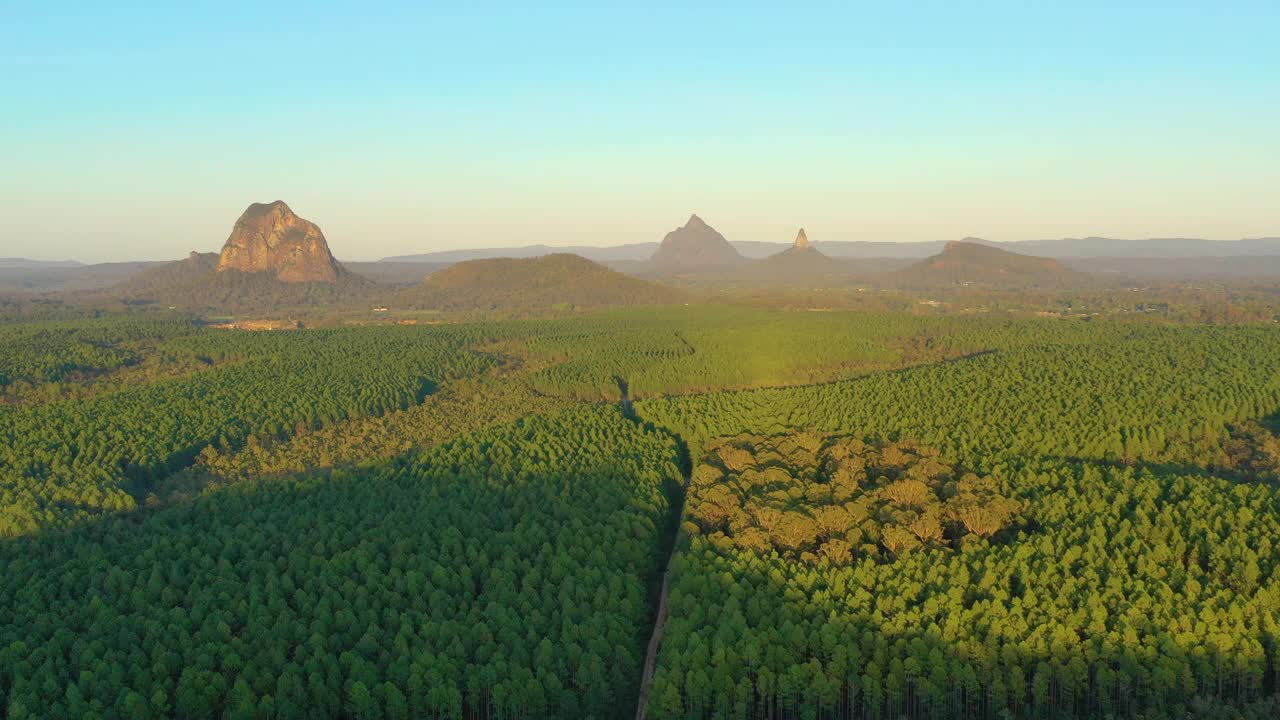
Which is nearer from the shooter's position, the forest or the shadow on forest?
the forest

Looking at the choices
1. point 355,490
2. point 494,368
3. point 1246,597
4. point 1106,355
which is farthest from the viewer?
point 494,368

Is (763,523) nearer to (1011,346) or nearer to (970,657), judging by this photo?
(970,657)

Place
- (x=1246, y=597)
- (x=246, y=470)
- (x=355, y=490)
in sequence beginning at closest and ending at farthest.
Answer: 1. (x=1246, y=597)
2. (x=355, y=490)
3. (x=246, y=470)

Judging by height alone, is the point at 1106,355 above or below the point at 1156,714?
above

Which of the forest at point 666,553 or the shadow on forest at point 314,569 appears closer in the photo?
the forest at point 666,553

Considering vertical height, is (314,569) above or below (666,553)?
above

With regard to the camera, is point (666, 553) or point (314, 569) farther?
point (666, 553)

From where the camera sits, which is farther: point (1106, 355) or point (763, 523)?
point (1106, 355)

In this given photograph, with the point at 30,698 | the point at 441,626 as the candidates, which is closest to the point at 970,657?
the point at 441,626
